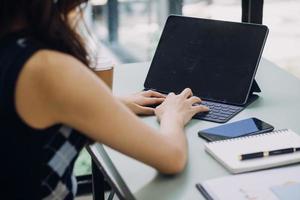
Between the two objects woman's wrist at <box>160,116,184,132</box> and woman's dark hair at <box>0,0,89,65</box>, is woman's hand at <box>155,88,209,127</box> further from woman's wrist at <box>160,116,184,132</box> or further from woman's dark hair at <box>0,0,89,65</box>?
woman's dark hair at <box>0,0,89,65</box>

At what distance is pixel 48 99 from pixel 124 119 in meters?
0.15

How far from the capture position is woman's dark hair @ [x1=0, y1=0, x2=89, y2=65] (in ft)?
2.95

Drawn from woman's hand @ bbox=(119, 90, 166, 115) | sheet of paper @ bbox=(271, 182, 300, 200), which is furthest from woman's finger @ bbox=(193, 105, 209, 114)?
sheet of paper @ bbox=(271, 182, 300, 200)

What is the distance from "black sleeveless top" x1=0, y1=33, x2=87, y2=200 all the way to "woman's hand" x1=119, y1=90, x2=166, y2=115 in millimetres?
349

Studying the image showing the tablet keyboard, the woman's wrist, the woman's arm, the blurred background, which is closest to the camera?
the woman's arm

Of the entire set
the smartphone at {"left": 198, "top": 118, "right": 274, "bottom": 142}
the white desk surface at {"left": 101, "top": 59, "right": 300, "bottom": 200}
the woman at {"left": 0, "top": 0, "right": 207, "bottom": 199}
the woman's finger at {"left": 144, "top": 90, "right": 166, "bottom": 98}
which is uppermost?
the woman at {"left": 0, "top": 0, "right": 207, "bottom": 199}

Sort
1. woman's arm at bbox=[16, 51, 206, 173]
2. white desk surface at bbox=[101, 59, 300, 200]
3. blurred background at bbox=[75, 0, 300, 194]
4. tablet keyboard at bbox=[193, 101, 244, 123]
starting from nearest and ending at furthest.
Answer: woman's arm at bbox=[16, 51, 206, 173] < white desk surface at bbox=[101, 59, 300, 200] < tablet keyboard at bbox=[193, 101, 244, 123] < blurred background at bbox=[75, 0, 300, 194]

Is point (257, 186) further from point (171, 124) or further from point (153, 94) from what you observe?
point (153, 94)

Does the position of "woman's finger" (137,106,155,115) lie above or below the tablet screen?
below

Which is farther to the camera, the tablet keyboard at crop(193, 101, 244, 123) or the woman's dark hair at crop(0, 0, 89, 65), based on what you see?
the tablet keyboard at crop(193, 101, 244, 123)

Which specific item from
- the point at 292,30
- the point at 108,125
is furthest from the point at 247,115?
the point at 292,30

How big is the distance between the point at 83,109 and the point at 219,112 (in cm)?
53

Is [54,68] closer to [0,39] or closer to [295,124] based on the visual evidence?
[0,39]

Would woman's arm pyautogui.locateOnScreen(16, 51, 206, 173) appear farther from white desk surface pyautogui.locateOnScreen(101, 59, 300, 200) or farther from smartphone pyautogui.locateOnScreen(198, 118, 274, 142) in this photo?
smartphone pyautogui.locateOnScreen(198, 118, 274, 142)
